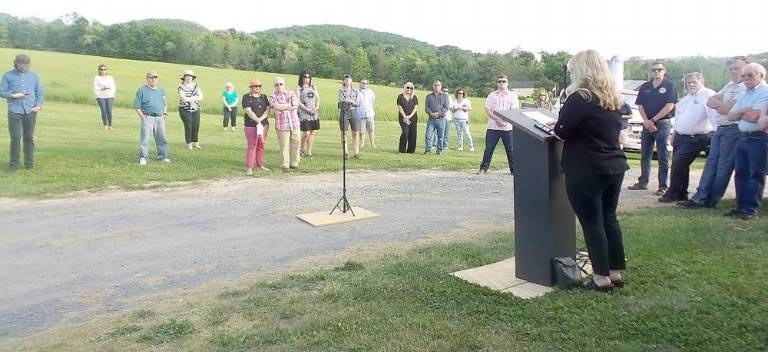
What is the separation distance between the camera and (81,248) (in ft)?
21.0

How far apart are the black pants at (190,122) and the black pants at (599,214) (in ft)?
37.8

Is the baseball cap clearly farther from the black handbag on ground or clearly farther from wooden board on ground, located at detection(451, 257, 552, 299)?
the black handbag on ground

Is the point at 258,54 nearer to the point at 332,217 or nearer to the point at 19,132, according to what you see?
the point at 19,132

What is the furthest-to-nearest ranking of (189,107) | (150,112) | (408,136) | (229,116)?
(229,116)
(408,136)
(189,107)
(150,112)

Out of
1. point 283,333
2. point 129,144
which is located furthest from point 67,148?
point 283,333

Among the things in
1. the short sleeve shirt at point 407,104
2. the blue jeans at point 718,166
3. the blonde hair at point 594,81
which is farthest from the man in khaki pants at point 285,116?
the blonde hair at point 594,81

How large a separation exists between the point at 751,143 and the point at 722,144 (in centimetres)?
73

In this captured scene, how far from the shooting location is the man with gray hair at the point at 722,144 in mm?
7496

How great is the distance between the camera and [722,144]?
768 centimetres

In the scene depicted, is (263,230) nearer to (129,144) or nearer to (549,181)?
(549,181)

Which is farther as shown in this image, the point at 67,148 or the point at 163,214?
the point at 67,148

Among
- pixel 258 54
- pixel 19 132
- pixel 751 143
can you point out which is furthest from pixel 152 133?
pixel 258 54

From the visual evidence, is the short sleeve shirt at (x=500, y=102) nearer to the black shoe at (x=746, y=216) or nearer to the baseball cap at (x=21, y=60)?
the black shoe at (x=746, y=216)

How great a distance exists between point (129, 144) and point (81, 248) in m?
9.17
